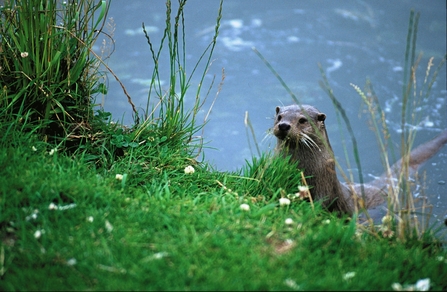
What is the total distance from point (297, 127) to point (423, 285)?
1.76 meters

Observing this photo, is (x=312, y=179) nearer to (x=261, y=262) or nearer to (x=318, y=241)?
(x=318, y=241)

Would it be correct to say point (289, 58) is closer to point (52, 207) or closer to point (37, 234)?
point (52, 207)

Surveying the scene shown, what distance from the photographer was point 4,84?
3.46 metres

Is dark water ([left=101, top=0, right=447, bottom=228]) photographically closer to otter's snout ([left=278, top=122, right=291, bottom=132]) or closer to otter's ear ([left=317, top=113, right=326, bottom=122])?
otter's ear ([left=317, top=113, right=326, bottom=122])

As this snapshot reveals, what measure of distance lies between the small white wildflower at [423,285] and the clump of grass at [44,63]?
223 centimetres

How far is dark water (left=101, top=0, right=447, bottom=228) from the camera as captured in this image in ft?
27.5

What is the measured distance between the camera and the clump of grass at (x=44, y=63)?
3.35 meters

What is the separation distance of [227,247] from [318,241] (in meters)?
0.41

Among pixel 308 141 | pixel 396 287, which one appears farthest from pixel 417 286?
pixel 308 141

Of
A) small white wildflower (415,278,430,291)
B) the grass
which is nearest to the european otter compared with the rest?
the grass

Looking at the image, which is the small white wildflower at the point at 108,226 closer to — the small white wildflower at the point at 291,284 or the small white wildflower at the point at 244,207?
the small white wildflower at the point at 244,207

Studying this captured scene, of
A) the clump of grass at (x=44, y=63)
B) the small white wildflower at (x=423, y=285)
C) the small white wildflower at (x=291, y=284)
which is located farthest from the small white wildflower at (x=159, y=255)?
the clump of grass at (x=44, y=63)

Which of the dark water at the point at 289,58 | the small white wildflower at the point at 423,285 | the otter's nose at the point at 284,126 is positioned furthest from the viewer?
the dark water at the point at 289,58

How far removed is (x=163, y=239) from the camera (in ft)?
7.54
